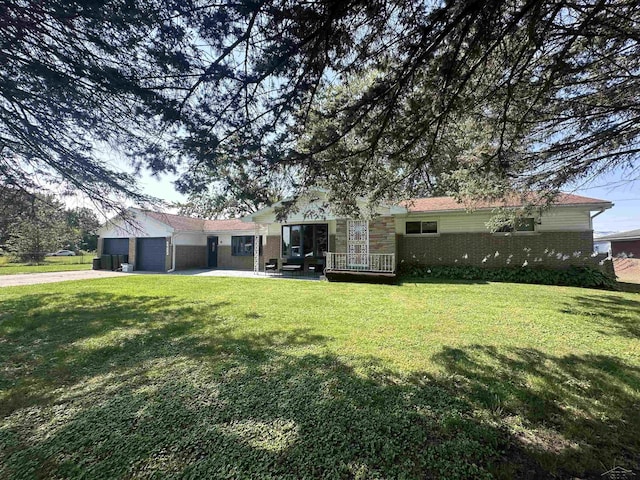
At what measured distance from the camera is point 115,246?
1991cm

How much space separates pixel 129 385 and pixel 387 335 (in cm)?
375

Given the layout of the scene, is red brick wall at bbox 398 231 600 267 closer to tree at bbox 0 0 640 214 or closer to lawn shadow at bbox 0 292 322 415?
tree at bbox 0 0 640 214

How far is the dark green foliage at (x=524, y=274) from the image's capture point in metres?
10.7

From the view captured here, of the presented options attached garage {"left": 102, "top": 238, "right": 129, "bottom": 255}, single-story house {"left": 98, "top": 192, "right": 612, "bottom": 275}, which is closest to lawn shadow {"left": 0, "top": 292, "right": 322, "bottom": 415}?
single-story house {"left": 98, "top": 192, "right": 612, "bottom": 275}

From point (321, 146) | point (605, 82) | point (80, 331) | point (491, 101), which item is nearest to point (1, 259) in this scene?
point (80, 331)

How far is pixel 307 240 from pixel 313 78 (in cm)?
1116


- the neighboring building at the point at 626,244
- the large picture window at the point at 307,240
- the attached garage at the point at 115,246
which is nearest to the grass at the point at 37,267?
the attached garage at the point at 115,246

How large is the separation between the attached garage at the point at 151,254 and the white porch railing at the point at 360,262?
1178 cm

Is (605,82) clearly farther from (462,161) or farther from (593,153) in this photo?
(462,161)

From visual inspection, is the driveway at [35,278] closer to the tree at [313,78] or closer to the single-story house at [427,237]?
the single-story house at [427,237]

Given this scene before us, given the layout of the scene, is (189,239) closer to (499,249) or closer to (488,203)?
(488,203)

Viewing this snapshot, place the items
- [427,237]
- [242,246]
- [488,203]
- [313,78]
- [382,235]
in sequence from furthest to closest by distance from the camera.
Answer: [242,246]
[427,237]
[382,235]
[488,203]
[313,78]

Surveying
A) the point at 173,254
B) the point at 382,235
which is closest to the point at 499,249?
the point at 382,235

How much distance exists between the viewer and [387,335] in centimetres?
491
